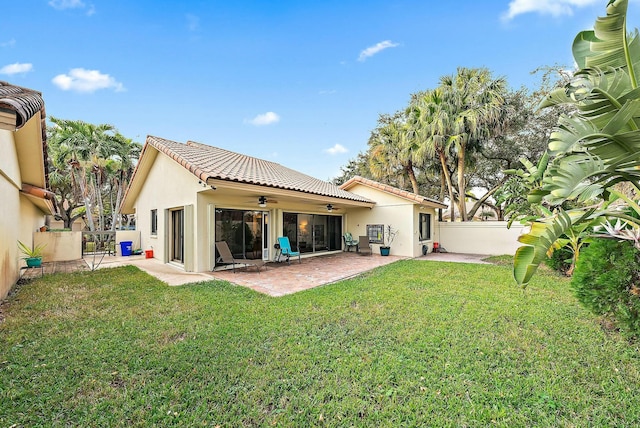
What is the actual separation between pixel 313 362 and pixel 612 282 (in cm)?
488

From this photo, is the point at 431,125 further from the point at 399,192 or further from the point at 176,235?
the point at 176,235

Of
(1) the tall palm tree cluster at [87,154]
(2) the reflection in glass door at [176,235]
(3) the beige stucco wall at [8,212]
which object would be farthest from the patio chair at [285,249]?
(1) the tall palm tree cluster at [87,154]

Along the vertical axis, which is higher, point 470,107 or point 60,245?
point 470,107

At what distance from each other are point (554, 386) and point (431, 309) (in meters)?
2.57

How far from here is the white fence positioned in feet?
50.3

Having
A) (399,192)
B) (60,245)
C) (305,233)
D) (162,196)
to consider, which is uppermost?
(399,192)

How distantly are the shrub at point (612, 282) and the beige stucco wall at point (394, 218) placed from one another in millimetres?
9581

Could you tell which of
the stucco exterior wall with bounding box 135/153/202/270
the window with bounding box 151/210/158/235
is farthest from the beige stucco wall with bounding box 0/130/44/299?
the window with bounding box 151/210/158/235

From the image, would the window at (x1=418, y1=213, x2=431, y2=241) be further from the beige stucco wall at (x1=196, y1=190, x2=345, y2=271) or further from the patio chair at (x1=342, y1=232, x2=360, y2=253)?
the beige stucco wall at (x1=196, y1=190, x2=345, y2=271)

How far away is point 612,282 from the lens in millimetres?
4203

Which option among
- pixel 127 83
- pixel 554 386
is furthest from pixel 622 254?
pixel 127 83

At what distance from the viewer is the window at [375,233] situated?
50.8 ft

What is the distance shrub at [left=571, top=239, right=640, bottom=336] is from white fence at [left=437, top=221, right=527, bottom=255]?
37.9ft

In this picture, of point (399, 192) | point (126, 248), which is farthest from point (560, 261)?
point (126, 248)
